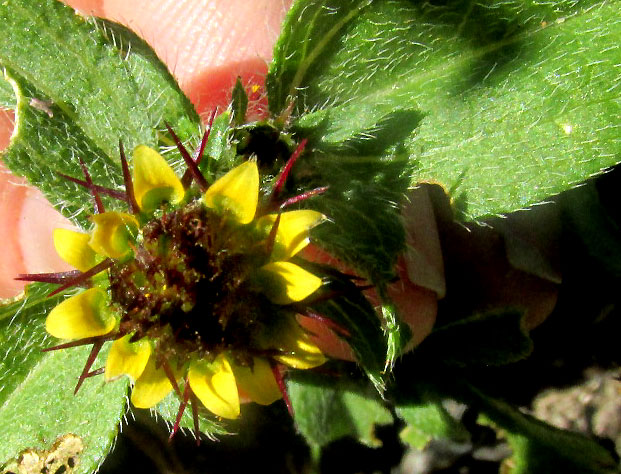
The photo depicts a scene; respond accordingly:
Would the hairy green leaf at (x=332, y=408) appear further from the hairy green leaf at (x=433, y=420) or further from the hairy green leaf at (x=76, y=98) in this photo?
the hairy green leaf at (x=76, y=98)

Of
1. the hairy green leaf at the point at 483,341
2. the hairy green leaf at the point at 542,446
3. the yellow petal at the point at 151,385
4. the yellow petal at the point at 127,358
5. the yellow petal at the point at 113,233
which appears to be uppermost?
the yellow petal at the point at 113,233

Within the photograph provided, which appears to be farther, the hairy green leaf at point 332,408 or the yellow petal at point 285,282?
the hairy green leaf at point 332,408

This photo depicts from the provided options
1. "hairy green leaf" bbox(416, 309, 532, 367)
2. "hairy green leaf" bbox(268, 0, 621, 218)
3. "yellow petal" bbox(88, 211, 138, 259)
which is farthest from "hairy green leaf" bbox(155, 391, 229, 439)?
"hairy green leaf" bbox(416, 309, 532, 367)

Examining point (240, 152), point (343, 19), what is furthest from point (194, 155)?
point (343, 19)

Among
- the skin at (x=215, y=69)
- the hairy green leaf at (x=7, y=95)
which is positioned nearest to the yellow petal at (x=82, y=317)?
the hairy green leaf at (x=7, y=95)

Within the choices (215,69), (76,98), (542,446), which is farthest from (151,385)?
(542,446)

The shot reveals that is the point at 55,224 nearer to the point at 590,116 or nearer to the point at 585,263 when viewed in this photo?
the point at 590,116
